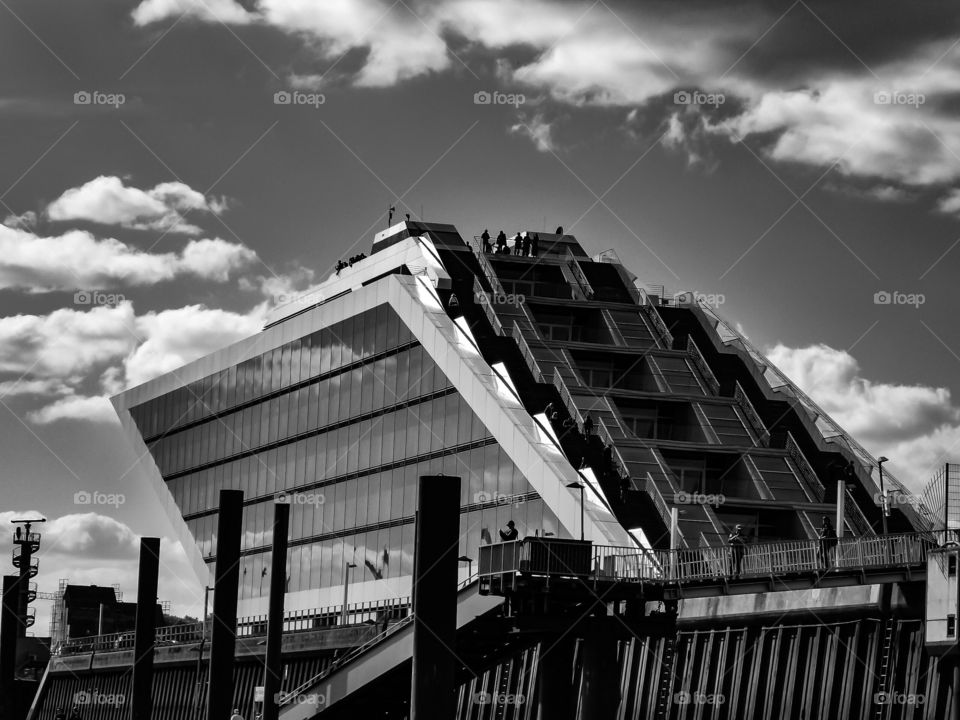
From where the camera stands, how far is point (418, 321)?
55562mm

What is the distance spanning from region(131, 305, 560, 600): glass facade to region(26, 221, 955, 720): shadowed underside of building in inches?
5.0

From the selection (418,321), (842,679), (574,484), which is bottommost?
(842,679)

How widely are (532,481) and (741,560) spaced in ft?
51.1

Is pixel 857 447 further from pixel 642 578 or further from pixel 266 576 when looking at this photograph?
pixel 266 576

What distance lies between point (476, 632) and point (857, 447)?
81.0ft

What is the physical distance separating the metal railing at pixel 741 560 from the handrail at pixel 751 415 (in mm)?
17795

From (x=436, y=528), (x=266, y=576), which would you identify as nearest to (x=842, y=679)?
(x=436, y=528)

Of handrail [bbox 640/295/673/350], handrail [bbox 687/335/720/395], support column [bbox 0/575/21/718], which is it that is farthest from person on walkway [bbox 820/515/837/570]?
support column [bbox 0/575/21/718]

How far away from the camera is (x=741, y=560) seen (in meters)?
32.2

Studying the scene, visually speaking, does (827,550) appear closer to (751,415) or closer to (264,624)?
(751,415)

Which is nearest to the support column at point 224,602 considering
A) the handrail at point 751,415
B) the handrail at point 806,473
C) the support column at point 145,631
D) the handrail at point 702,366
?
the support column at point 145,631

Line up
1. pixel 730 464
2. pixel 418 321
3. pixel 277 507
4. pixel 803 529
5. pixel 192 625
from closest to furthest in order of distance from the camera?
pixel 277 507 → pixel 803 529 → pixel 730 464 → pixel 418 321 → pixel 192 625

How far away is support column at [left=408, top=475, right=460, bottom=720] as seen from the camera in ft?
75.4

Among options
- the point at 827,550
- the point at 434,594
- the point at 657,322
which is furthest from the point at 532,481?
the point at 434,594
